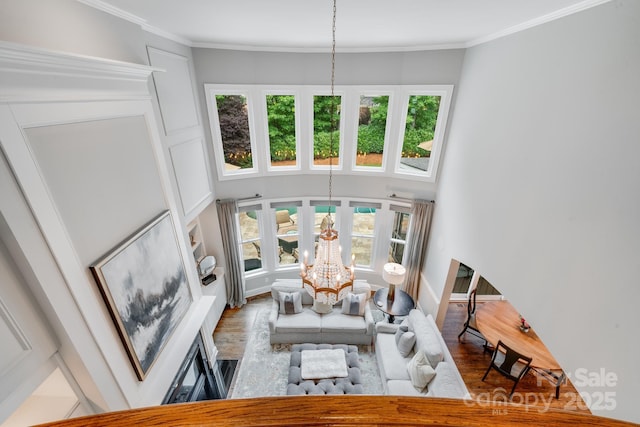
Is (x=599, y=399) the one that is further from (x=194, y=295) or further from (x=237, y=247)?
(x=237, y=247)

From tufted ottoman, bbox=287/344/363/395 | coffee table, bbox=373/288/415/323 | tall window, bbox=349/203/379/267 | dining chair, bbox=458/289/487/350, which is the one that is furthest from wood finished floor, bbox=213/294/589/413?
tall window, bbox=349/203/379/267

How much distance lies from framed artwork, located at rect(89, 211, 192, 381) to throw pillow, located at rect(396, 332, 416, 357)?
11.2 ft

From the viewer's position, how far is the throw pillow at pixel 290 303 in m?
5.23

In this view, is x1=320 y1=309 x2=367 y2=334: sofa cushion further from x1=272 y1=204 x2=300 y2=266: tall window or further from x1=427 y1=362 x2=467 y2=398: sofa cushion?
x1=272 y1=204 x2=300 y2=266: tall window

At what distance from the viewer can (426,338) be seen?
430 centimetres

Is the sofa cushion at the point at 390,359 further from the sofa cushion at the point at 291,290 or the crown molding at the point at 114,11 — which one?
the crown molding at the point at 114,11

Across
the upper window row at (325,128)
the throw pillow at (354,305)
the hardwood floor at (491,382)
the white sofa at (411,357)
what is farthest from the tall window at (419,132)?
the hardwood floor at (491,382)

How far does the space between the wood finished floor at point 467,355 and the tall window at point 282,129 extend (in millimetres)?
3296

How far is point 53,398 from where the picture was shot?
2033 mm

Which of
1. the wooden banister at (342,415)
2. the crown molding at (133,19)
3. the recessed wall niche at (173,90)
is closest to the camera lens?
the wooden banister at (342,415)

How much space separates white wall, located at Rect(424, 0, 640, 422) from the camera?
1985 mm

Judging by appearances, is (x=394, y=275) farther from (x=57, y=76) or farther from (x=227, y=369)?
(x=57, y=76)

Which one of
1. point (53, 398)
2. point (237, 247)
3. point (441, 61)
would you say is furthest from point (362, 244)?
point (53, 398)

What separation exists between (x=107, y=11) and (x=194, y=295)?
10.7 feet
